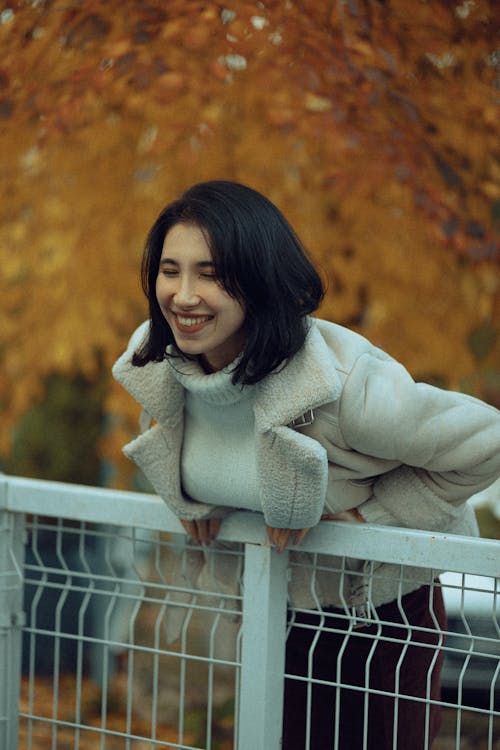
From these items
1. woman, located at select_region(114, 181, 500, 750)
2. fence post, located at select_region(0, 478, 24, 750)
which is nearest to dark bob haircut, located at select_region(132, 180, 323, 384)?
woman, located at select_region(114, 181, 500, 750)

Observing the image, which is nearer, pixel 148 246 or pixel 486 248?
pixel 148 246

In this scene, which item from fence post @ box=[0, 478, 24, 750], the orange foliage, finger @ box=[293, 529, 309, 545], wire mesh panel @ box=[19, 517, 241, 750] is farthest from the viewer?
wire mesh panel @ box=[19, 517, 241, 750]

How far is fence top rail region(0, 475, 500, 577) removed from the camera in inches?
66.0

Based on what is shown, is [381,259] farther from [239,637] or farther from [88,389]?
Result: [88,389]

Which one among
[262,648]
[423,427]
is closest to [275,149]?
[423,427]

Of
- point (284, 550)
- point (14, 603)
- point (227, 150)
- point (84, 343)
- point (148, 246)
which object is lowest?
point (14, 603)

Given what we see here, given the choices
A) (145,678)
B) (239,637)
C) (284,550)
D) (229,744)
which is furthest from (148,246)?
(145,678)

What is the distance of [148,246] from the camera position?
5.94ft

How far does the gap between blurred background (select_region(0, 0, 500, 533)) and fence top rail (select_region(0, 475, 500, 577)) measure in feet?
4.68

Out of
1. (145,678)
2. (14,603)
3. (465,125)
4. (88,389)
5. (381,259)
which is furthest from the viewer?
(88,389)

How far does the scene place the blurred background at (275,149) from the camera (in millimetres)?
2895

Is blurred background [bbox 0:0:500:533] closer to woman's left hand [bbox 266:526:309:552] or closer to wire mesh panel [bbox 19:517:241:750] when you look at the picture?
wire mesh panel [bbox 19:517:241:750]

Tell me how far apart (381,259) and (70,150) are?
118 centimetres

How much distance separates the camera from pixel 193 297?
1.69m
